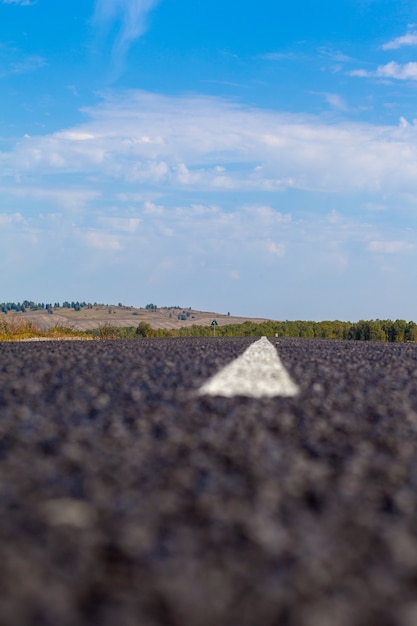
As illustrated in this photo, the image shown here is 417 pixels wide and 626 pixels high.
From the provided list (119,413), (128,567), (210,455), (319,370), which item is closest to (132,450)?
(210,455)

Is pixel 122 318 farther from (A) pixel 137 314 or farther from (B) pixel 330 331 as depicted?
(B) pixel 330 331

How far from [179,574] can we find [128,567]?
195mm

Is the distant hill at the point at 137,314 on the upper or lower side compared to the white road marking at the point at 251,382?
upper

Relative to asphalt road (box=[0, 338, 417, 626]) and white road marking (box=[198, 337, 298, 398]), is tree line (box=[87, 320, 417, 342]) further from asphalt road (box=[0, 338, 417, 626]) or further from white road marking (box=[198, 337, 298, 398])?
asphalt road (box=[0, 338, 417, 626])

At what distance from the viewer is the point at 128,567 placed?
97.7 inches

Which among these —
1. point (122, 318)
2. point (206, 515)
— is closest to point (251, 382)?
point (206, 515)

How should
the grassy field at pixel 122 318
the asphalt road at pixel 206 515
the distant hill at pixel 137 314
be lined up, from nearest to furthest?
the asphalt road at pixel 206 515
the grassy field at pixel 122 318
the distant hill at pixel 137 314

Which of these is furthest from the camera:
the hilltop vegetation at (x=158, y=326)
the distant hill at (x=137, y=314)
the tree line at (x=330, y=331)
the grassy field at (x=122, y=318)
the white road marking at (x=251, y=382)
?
the distant hill at (x=137, y=314)

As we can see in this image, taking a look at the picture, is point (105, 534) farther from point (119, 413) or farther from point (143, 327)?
point (143, 327)

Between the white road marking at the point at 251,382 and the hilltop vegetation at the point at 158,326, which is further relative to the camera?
the hilltop vegetation at the point at 158,326

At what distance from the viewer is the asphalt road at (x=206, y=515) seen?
2232mm

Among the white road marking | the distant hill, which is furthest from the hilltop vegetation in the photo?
the white road marking

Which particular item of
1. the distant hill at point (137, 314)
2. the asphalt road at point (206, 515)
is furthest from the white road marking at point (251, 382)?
the distant hill at point (137, 314)

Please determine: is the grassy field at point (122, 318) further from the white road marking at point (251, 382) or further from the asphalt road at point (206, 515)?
the asphalt road at point (206, 515)
